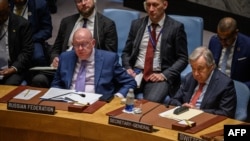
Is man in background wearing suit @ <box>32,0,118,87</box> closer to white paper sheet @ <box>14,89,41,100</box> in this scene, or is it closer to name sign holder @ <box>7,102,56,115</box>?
white paper sheet @ <box>14,89,41,100</box>

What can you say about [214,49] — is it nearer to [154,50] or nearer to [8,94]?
[154,50]

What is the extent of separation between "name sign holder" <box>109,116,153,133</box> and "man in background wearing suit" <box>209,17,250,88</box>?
1635mm

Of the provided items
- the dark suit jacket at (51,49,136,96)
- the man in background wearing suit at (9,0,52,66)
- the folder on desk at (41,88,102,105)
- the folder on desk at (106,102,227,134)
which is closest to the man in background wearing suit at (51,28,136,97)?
the dark suit jacket at (51,49,136,96)

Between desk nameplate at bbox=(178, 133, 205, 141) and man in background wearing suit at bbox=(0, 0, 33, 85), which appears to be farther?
man in background wearing suit at bbox=(0, 0, 33, 85)

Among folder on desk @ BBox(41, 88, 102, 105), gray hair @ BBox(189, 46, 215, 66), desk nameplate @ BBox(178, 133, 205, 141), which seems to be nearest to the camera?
desk nameplate @ BBox(178, 133, 205, 141)

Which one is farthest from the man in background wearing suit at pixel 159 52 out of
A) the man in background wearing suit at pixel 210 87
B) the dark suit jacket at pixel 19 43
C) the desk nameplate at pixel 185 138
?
the desk nameplate at pixel 185 138

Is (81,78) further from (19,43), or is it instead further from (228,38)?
(228,38)

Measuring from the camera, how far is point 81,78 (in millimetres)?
4879

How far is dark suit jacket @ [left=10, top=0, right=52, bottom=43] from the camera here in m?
6.23

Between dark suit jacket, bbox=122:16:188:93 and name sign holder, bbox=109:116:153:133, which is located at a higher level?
dark suit jacket, bbox=122:16:188:93

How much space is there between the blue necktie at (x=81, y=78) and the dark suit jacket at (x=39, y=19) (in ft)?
A: 4.57

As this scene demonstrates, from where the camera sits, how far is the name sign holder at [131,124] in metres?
3.89

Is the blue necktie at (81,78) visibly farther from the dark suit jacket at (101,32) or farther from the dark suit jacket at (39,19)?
the dark suit jacket at (39,19)

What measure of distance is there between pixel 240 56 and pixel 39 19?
2.32 meters
